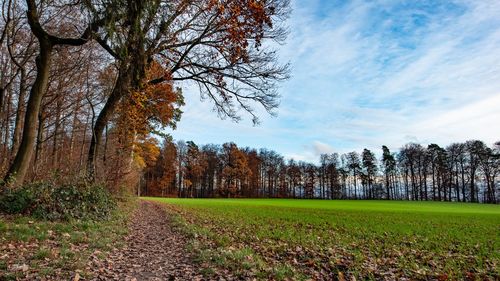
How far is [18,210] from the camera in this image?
1039 centimetres

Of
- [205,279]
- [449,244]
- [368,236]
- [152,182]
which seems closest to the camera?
[205,279]

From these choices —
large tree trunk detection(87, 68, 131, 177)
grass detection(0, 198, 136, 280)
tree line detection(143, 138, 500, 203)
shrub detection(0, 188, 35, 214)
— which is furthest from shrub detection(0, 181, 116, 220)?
tree line detection(143, 138, 500, 203)

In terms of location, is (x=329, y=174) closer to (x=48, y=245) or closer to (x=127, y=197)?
(x=127, y=197)

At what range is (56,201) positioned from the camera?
→ 11141 millimetres

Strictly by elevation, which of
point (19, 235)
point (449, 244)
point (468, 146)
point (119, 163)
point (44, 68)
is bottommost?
A: point (449, 244)

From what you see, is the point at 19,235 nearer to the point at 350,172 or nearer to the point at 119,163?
the point at 119,163

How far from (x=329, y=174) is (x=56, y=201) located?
283 ft

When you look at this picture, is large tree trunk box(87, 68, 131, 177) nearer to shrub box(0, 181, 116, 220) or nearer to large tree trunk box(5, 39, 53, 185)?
shrub box(0, 181, 116, 220)

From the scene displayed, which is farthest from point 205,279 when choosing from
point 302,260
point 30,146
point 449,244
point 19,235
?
point 449,244

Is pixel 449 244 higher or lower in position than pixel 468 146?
lower

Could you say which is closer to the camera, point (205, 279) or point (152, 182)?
point (205, 279)

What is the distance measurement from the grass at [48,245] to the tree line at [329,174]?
6767cm

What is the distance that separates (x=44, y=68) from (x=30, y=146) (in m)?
2.66

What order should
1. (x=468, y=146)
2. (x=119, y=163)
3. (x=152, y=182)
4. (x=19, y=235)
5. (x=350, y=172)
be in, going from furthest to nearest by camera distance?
(x=350, y=172)
(x=152, y=182)
(x=468, y=146)
(x=119, y=163)
(x=19, y=235)
